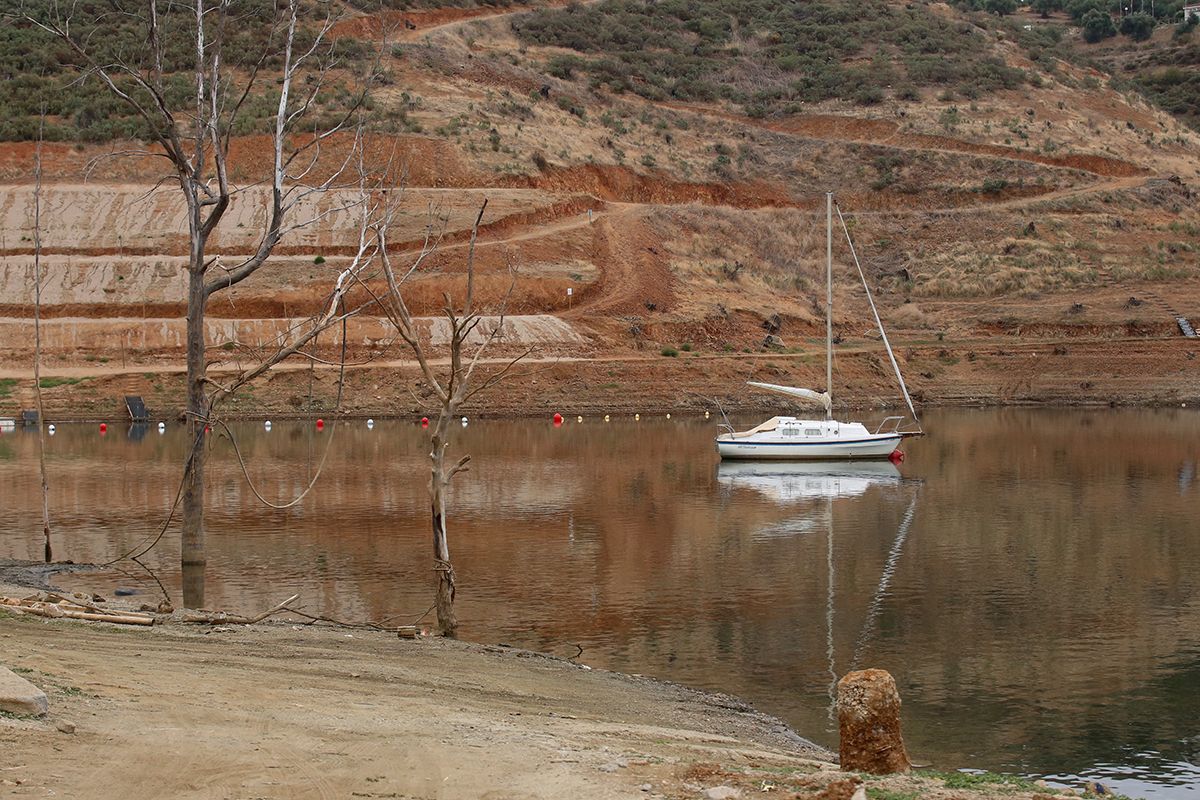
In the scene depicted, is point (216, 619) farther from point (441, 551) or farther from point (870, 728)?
point (870, 728)

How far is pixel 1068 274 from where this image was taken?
255 feet

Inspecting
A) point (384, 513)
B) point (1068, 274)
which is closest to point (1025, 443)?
point (384, 513)

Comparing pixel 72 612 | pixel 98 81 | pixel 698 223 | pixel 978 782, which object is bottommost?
pixel 978 782

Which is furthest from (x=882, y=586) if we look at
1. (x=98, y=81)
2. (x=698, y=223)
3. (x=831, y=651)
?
(x=98, y=81)

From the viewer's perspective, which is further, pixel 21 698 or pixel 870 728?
pixel 870 728

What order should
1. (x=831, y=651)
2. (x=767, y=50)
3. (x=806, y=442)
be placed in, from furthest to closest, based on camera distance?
(x=767, y=50) < (x=806, y=442) < (x=831, y=651)

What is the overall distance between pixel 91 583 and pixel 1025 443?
35.2 m

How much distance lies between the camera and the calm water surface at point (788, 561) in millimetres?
17188

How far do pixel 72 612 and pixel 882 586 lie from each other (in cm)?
1350

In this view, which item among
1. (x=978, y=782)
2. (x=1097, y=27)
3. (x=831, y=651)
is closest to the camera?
(x=978, y=782)

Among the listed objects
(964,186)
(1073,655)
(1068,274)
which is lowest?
(1073,655)

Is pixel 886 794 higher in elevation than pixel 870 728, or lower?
lower

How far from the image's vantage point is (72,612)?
1733 cm

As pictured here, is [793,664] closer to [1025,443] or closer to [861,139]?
[1025,443]
